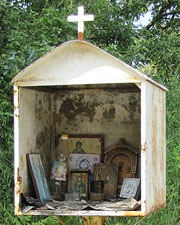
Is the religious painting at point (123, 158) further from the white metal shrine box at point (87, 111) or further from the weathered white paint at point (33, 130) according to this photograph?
the weathered white paint at point (33, 130)

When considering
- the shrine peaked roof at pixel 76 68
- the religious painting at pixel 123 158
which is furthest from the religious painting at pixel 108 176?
the shrine peaked roof at pixel 76 68

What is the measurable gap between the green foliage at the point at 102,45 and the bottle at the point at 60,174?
1069mm

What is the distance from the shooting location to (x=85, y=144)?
15.4 ft

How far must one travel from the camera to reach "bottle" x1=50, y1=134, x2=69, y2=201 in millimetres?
4555

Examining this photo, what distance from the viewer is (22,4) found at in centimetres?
720

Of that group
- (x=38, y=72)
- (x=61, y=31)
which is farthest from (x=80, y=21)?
(x=61, y=31)

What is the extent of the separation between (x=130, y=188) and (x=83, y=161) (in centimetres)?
58

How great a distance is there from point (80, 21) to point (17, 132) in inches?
37.6

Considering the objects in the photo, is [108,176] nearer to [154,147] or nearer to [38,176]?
[38,176]

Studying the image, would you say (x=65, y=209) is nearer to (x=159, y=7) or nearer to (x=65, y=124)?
(x=65, y=124)

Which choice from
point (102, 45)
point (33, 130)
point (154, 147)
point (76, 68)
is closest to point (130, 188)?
point (154, 147)

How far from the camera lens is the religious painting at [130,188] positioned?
422 centimetres

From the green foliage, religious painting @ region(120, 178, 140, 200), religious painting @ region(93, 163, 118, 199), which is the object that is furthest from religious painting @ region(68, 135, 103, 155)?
the green foliage

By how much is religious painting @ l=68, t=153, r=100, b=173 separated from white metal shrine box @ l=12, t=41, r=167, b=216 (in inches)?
5.4
